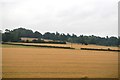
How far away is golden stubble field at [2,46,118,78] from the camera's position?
3946 mm

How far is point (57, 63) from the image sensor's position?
486 centimetres

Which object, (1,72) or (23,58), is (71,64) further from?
(1,72)

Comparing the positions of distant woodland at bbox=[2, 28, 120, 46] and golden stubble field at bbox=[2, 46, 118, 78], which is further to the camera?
distant woodland at bbox=[2, 28, 120, 46]

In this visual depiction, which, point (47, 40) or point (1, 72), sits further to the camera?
point (47, 40)

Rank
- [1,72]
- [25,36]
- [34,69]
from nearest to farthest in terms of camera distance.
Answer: [1,72] → [34,69] → [25,36]

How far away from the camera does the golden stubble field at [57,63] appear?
395cm

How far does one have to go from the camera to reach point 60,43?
5699mm

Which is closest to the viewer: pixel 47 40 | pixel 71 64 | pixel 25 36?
pixel 71 64

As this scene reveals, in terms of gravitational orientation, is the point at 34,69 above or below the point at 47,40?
below

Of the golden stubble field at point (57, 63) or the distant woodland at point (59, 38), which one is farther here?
the distant woodland at point (59, 38)

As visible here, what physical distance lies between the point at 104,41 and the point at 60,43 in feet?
3.47

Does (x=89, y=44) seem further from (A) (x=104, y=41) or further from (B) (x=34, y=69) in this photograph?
(B) (x=34, y=69)

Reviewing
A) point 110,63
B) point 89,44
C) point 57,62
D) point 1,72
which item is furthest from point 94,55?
point 1,72

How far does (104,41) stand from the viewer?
18.6ft
